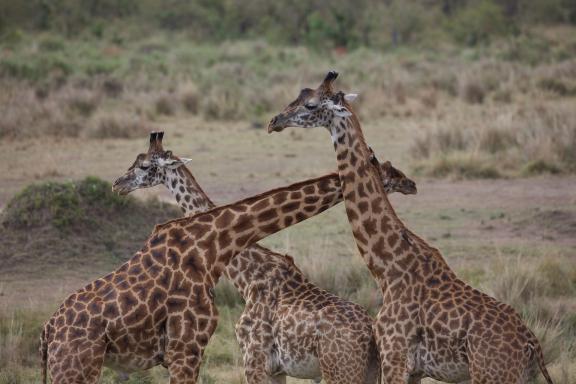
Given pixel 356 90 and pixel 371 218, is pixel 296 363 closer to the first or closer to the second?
pixel 371 218

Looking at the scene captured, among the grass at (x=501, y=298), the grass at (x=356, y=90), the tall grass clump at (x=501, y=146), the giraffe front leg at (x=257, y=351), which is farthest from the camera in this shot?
the grass at (x=356, y=90)

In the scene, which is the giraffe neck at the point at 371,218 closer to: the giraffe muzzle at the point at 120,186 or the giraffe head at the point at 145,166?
the giraffe head at the point at 145,166

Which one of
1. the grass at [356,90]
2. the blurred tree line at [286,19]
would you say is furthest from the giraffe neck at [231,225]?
the blurred tree line at [286,19]

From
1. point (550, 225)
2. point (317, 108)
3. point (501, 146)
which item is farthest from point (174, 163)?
point (501, 146)

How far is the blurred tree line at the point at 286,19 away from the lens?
45.2 metres

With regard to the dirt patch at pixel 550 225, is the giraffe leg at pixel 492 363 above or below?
A: above

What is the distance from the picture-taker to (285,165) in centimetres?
1820

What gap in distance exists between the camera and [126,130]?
2111 cm

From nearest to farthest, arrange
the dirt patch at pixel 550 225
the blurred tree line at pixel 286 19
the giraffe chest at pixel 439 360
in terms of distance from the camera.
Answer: the giraffe chest at pixel 439 360 → the dirt patch at pixel 550 225 → the blurred tree line at pixel 286 19

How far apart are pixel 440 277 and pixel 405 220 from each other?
736cm

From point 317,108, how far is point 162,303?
5.46 ft

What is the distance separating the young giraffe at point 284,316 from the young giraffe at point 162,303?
28.0 inches

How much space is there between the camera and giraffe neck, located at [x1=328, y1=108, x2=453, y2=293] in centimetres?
700

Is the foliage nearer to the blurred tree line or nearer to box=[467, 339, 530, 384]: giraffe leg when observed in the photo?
box=[467, 339, 530, 384]: giraffe leg
